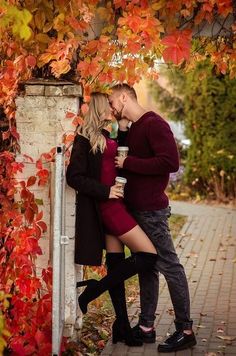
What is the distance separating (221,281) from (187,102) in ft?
23.1

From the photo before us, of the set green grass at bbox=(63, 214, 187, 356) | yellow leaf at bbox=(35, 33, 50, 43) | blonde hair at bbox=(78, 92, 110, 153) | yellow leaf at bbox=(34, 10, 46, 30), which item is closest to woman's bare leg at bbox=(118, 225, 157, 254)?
blonde hair at bbox=(78, 92, 110, 153)

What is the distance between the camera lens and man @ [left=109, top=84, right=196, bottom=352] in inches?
210

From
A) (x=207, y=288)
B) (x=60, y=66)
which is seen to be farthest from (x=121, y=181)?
(x=207, y=288)

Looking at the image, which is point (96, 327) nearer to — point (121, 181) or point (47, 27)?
point (121, 181)

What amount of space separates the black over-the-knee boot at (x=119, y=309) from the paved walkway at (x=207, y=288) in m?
0.06

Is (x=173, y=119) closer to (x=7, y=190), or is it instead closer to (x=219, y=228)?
(x=219, y=228)

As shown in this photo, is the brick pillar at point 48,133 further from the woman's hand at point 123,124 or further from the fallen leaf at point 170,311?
the fallen leaf at point 170,311

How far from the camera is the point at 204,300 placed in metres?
7.22

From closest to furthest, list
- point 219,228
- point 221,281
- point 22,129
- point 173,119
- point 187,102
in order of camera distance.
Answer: point 22,129 → point 221,281 → point 219,228 → point 187,102 → point 173,119

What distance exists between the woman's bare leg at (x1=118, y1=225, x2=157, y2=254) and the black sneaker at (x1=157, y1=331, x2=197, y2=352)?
2.35ft

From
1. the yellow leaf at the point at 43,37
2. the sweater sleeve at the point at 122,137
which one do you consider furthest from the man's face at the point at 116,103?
the yellow leaf at the point at 43,37

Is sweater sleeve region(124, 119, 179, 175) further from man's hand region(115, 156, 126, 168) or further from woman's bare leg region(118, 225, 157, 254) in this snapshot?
woman's bare leg region(118, 225, 157, 254)

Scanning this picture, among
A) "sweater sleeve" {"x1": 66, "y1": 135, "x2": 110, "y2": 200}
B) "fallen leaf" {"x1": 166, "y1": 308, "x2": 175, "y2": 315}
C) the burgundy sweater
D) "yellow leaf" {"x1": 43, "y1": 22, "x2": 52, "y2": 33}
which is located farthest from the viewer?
"fallen leaf" {"x1": 166, "y1": 308, "x2": 175, "y2": 315}

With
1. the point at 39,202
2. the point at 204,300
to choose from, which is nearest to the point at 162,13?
the point at 39,202
